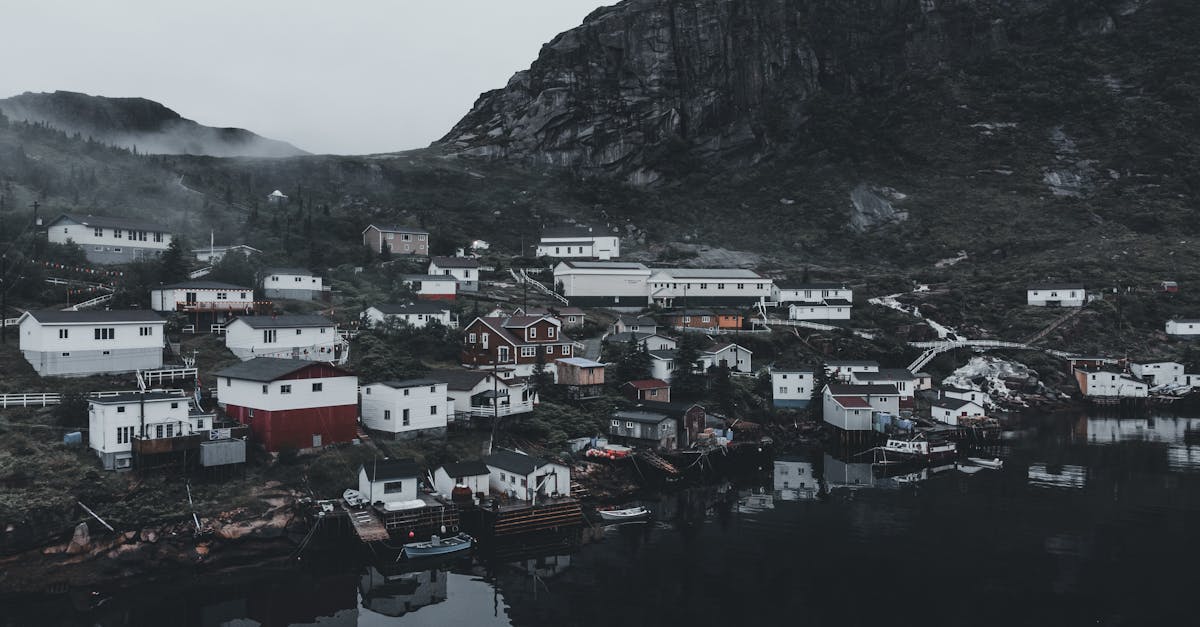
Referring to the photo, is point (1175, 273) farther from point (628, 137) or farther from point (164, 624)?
point (164, 624)

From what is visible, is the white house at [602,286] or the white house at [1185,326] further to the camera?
the white house at [1185,326]

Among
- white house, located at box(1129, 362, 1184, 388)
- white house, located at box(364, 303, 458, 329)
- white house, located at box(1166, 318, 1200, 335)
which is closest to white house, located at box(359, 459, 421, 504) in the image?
white house, located at box(364, 303, 458, 329)

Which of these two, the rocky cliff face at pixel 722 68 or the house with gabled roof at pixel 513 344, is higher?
the rocky cliff face at pixel 722 68

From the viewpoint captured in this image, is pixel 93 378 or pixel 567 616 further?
pixel 93 378

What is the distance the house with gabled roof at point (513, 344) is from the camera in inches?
2154

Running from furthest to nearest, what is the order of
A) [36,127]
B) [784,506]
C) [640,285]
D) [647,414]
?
1. [36,127]
2. [640,285]
3. [647,414]
4. [784,506]

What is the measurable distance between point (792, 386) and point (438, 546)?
1362 inches

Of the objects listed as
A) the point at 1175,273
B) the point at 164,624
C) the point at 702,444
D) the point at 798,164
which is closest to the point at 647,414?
the point at 702,444

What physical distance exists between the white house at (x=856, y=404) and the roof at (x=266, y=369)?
32.9m

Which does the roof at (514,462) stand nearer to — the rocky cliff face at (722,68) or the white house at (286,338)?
the white house at (286,338)

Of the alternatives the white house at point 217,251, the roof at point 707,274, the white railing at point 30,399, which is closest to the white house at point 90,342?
the white railing at point 30,399

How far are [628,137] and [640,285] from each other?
70.7 m

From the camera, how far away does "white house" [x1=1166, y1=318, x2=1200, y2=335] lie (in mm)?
77375

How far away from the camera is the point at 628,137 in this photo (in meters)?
143
